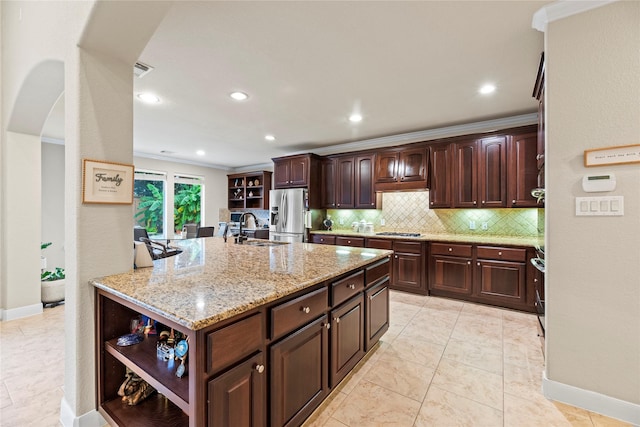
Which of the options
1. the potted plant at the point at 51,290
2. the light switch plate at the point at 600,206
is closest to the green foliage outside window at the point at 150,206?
the potted plant at the point at 51,290

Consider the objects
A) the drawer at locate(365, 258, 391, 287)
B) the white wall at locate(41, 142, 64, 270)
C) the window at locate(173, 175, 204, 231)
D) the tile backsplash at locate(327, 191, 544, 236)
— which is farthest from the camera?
the window at locate(173, 175, 204, 231)

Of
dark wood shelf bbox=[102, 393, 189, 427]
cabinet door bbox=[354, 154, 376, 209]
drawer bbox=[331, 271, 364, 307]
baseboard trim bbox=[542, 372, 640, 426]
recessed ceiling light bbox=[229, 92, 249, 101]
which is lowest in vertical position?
baseboard trim bbox=[542, 372, 640, 426]

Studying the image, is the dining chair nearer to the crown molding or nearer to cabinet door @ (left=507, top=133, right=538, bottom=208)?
cabinet door @ (left=507, top=133, right=538, bottom=208)

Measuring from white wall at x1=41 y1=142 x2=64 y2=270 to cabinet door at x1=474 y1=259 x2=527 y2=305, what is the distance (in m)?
7.08

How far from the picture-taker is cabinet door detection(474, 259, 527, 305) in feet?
10.9

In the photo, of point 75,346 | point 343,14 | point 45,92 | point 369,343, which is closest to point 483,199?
point 369,343

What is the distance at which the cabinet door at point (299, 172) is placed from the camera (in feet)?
16.7

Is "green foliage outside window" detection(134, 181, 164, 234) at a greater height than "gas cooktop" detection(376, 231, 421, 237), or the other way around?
"green foliage outside window" detection(134, 181, 164, 234)

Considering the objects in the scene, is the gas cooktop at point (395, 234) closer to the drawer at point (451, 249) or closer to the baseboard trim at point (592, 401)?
the drawer at point (451, 249)

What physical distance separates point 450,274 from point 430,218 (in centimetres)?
105

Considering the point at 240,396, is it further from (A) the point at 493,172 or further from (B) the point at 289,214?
(B) the point at 289,214

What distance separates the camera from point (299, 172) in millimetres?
5180

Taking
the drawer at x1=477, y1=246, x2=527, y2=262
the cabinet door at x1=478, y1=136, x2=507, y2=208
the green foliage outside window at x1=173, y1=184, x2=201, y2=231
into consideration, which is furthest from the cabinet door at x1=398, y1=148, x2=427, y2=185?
the green foliage outside window at x1=173, y1=184, x2=201, y2=231

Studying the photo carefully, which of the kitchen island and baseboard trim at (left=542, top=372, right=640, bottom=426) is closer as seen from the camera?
the kitchen island
